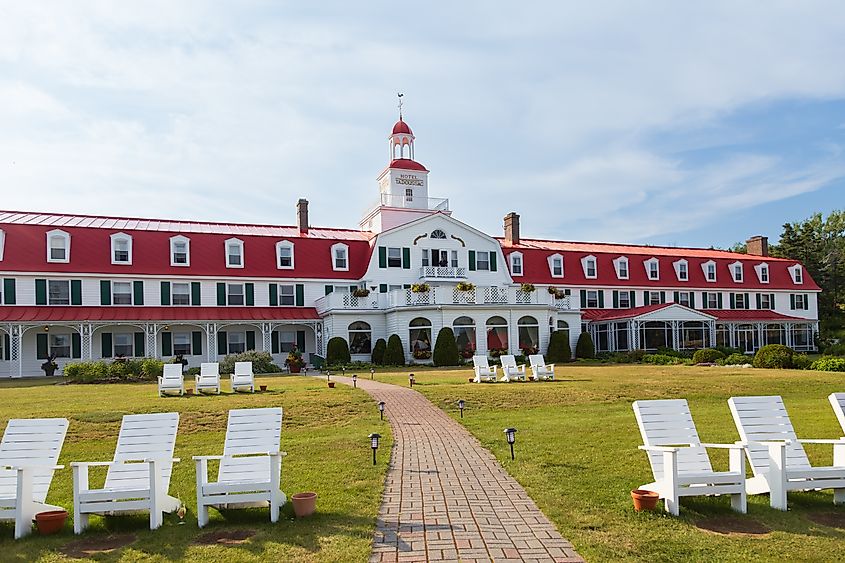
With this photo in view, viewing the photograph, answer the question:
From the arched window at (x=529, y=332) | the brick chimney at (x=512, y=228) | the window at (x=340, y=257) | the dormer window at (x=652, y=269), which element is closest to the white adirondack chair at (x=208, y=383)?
the arched window at (x=529, y=332)

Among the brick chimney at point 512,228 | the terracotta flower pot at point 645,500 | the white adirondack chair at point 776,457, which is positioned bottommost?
the terracotta flower pot at point 645,500

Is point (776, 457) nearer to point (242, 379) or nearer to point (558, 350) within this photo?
point (242, 379)

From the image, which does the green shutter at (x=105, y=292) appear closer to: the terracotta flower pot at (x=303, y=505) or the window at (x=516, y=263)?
the window at (x=516, y=263)

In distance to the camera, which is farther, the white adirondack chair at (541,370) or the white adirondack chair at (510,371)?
the white adirondack chair at (541,370)

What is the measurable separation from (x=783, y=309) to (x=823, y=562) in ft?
169

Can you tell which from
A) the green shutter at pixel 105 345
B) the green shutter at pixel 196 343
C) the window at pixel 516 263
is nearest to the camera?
the green shutter at pixel 105 345

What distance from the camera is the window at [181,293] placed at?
1453 inches

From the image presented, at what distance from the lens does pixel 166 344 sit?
35.8 metres

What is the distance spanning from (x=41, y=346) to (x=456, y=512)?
3201 cm

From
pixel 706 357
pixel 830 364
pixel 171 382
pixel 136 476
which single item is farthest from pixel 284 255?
pixel 136 476

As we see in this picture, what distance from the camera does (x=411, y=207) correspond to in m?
45.2

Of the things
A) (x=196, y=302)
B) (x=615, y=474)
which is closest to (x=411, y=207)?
(x=196, y=302)

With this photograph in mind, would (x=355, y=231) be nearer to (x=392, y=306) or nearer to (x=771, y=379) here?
(x=392, y=306)

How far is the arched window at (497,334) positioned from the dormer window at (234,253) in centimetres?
1401
